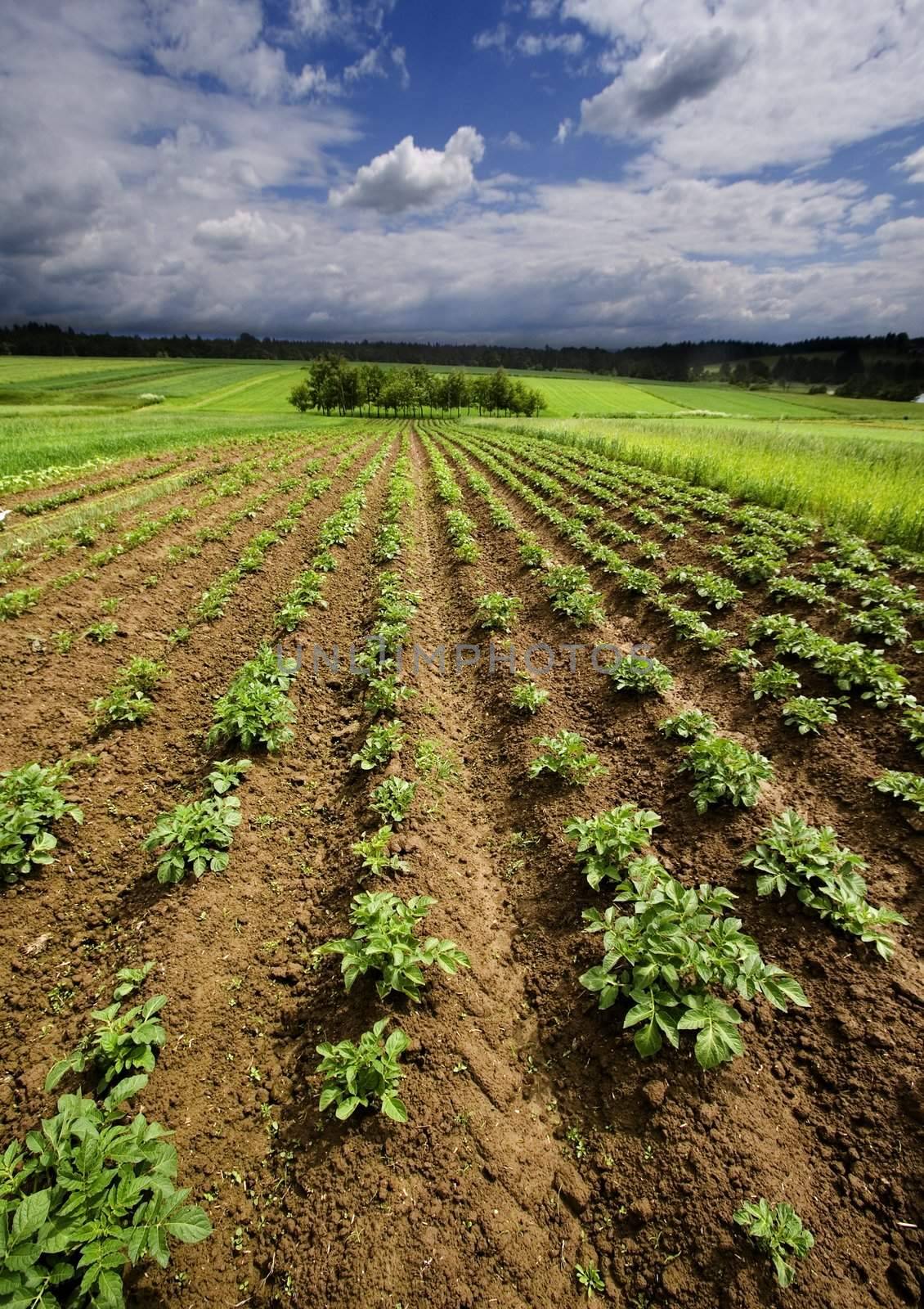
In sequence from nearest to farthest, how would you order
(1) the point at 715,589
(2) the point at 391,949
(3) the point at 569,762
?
(2) the point at 391,949 < (3) the point at 569,762 < (1) the point at 715,589

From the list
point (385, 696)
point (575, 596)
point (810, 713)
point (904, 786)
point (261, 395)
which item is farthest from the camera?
point (261, 395)

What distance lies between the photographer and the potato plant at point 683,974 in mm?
2965

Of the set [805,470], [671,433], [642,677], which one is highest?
[671,433]

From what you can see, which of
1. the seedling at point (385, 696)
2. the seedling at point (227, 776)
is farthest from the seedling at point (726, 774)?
the seedling at point (227, 776)

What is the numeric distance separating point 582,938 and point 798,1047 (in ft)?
4.58

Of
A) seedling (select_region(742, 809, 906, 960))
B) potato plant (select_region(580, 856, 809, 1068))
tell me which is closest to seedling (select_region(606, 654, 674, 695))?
seedling (select_region(742, 809, 906, 960))

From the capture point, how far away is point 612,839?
13.4 ft

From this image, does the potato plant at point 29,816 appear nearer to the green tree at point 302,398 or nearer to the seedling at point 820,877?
the seedling at point 820,877

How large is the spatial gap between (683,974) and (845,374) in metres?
141

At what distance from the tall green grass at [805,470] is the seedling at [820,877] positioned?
9.21m

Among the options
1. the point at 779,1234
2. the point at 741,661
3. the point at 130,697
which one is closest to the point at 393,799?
the point at 779,1234

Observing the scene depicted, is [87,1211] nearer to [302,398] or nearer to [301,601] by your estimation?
[301,601]

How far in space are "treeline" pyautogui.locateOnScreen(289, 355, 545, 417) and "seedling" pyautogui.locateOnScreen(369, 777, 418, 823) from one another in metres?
76.5

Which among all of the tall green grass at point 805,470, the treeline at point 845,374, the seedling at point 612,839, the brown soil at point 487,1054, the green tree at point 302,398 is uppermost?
the treeline at point 845,374
